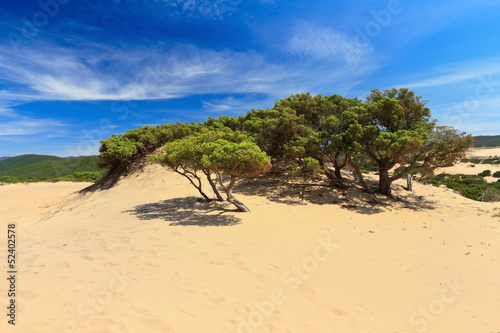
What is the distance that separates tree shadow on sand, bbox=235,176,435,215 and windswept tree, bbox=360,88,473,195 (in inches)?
68.7

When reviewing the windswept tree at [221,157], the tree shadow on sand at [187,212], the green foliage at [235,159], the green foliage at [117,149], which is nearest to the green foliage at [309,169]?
the windswept tree at [221,157]

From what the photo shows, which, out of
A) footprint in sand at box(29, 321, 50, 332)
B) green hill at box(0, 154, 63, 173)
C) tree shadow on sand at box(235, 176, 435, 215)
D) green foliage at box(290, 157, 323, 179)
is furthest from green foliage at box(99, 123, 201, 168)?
green hill at box(0, 154, 63, 173)

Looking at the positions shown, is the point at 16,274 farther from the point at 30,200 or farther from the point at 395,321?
the point at 30,200

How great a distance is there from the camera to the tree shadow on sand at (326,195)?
1312cm

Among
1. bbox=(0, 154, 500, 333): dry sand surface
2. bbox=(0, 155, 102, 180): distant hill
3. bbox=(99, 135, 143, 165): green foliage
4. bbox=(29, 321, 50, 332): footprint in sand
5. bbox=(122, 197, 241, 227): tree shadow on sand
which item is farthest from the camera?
bbox=(0, 155, 102, 180): distant hill

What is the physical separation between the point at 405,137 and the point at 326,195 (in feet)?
18.6

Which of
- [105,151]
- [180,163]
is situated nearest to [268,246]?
[180,163]

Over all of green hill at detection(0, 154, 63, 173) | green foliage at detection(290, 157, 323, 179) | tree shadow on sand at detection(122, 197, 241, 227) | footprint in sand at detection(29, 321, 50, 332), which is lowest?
footprint in sand at detection(29, 321, 50, 332)

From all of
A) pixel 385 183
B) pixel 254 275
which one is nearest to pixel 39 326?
pixel 254 275

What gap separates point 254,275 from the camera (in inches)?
181

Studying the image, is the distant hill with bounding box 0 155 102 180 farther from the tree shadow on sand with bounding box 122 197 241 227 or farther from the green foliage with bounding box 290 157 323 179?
the green foliage with bounding box 290 157 323 179

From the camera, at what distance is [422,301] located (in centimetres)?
401

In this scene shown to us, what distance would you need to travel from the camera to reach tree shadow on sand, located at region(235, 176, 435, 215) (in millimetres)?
13117

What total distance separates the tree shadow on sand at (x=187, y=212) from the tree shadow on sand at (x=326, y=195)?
3.65 m
